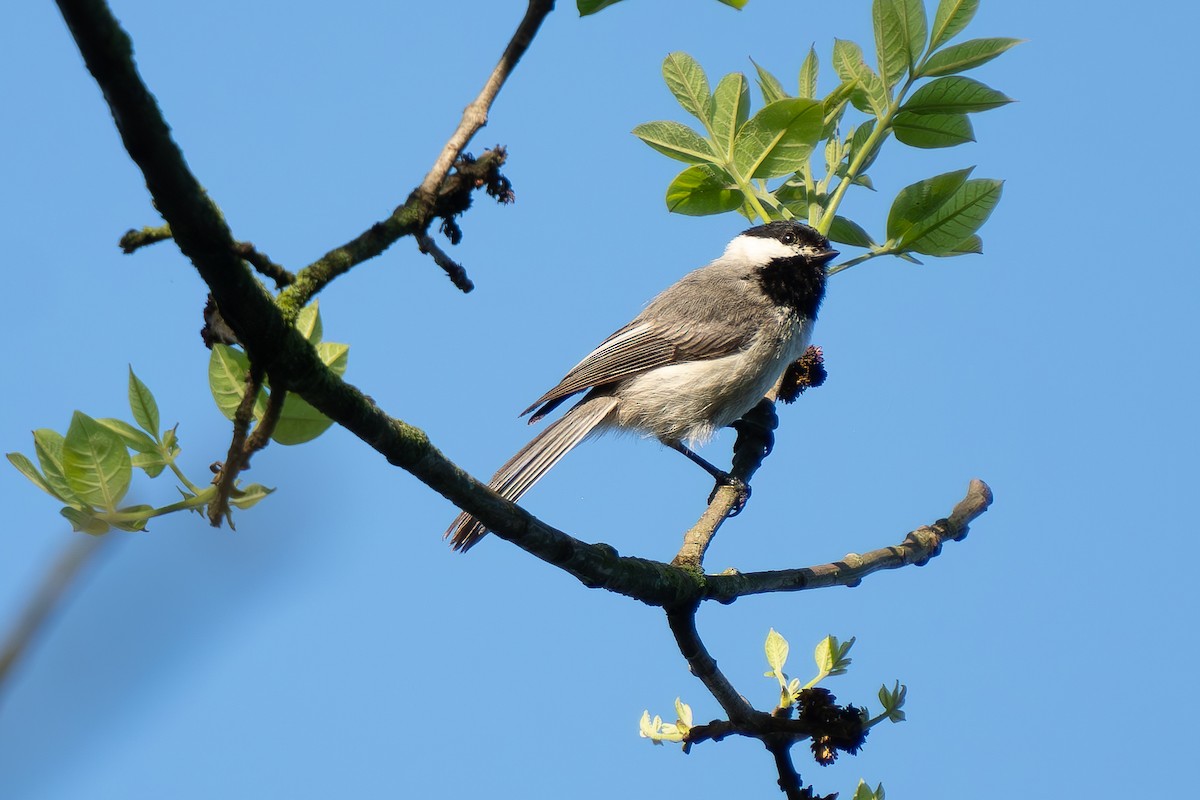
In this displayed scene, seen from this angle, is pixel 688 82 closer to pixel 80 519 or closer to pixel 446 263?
pixel 446 263

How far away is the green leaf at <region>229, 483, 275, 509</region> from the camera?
1.77 metres

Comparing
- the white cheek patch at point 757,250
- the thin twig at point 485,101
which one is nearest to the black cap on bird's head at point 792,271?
the white cheek patch at point 757,250

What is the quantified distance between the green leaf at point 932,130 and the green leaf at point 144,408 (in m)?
2.59

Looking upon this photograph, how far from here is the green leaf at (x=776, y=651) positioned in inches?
122

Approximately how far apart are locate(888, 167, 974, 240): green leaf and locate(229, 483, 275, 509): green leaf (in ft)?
8.27

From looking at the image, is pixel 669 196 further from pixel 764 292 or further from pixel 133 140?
pixel 133 140

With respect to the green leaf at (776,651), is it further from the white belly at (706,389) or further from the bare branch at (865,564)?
the white belly at (706,389)

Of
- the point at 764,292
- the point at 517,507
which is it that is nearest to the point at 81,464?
the point at 517,507

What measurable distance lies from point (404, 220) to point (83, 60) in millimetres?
702

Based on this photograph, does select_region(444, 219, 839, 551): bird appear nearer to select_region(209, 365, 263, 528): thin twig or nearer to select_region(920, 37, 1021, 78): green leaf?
select_region(920, 37, 1021, 78): green leaf

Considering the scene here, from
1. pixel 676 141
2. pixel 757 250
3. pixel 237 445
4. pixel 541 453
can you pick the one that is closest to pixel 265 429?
pixel 237 445

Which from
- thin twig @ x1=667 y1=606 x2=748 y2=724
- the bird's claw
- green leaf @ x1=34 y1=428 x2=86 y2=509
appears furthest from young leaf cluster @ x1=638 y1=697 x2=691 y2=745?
green leaf @ x1=34 y1=428 x2=86 y2=509

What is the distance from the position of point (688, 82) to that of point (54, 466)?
245 cm

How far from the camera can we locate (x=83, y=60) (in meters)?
1.40
